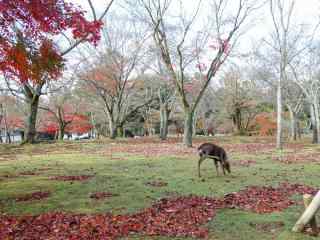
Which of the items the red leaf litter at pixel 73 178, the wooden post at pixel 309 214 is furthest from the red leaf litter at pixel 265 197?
the red leaf litter at pixel 73 178

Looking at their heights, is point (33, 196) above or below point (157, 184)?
below

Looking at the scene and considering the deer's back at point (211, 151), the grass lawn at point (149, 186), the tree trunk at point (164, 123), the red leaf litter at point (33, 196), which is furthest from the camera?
the tree trunk at point (164, 123)

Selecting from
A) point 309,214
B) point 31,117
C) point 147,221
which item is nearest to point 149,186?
point 147,221

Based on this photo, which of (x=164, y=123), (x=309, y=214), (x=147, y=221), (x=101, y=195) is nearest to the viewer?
(x=309, y=214)

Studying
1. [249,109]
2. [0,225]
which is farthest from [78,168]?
[249,109]

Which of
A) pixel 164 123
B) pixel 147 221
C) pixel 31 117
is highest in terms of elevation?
pixel 31 117

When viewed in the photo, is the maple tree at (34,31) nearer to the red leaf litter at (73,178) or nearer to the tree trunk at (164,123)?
the red leaf litter at (73,178)

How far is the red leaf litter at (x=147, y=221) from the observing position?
21.3ft

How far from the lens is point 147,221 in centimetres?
721

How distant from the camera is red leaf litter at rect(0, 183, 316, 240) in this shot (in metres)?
6.50

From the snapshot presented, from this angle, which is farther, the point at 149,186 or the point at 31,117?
the point at 31,117

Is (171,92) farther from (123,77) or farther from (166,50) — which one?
(166,50)

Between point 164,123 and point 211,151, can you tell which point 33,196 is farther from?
point 164,123

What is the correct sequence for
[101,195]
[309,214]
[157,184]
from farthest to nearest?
[157,184] < [101,195] < [309,214]
